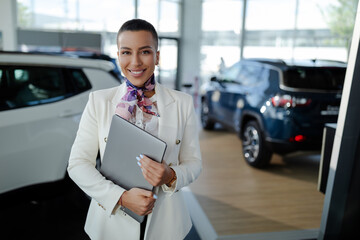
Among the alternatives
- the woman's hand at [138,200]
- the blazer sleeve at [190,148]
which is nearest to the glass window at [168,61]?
the blazer sleeve at [190,148]

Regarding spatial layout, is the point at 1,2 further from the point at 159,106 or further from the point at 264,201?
the point at 159,106

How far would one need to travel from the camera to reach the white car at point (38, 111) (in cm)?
225

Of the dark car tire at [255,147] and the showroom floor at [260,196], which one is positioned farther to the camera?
the dark car tire at [255,147]

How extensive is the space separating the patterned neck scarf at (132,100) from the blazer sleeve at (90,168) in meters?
0.11

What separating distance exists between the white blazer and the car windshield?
274cm

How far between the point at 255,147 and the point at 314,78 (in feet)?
3.65

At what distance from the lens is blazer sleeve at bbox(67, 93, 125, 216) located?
109 cm

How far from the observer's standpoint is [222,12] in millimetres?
10203

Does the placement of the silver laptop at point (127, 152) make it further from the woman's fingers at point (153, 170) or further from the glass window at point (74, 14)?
the glass window at point (74, 14)

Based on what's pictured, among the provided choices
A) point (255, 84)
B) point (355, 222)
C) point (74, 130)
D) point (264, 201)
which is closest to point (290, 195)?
point (264, 201)

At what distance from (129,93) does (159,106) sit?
0.12 metres

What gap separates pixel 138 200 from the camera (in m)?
1.04

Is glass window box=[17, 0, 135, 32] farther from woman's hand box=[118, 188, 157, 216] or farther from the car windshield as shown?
woman's hand box=[118, 188, 157, 216]

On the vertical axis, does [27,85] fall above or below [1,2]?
below
